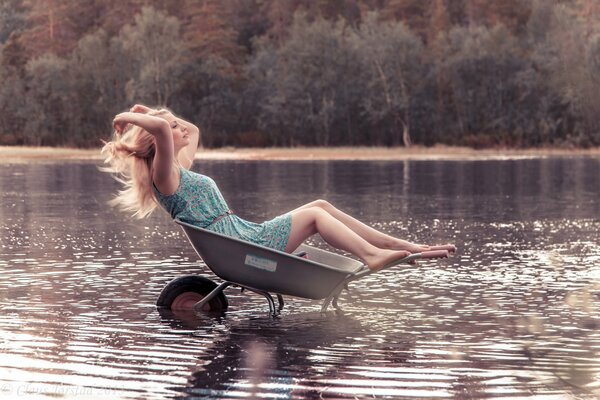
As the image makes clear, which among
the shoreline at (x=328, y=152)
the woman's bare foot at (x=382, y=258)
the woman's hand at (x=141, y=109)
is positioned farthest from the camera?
the shoreline at (x=328, y=152)

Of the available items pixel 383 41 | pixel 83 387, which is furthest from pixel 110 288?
pixel 383 41

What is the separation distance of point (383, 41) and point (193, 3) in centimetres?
2316

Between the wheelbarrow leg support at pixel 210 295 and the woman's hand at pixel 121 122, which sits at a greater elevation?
the woman's hand at pixel 121 122

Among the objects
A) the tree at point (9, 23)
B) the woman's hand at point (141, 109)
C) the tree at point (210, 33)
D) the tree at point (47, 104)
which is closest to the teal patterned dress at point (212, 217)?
the woman's hand at point (141, 109)

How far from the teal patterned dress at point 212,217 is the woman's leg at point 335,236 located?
0.07 meters

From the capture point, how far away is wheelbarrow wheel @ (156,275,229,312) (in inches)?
375

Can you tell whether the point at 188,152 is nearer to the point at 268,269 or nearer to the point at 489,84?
the point at 268,269

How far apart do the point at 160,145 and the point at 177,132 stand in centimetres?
44

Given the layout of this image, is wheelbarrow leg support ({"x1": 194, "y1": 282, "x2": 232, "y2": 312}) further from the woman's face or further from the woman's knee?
the woman's face

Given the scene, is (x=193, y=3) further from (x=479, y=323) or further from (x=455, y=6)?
(x=479, y=323)

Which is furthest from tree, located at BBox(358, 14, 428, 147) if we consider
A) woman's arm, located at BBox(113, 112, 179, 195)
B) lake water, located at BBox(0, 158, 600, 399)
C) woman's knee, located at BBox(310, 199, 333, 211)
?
woman's arm, located at BBox(113, 112, 179, 195)

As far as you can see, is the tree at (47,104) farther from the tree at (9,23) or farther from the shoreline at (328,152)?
the tree at (9,23)

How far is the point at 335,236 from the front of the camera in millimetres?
9305

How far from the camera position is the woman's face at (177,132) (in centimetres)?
949
